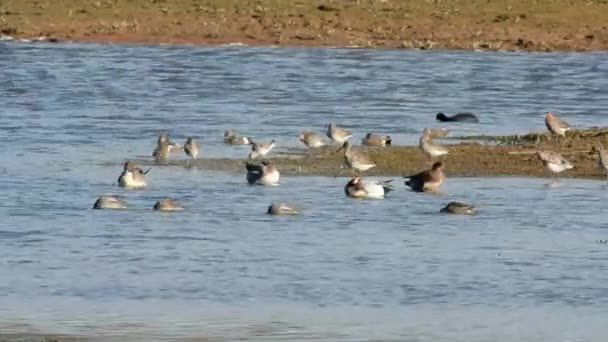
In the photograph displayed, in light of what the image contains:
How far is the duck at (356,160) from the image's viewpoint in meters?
18.7

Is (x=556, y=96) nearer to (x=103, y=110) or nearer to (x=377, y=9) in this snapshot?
(x=103, y=110)

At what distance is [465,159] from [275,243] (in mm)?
5826

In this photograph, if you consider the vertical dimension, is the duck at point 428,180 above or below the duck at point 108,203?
above

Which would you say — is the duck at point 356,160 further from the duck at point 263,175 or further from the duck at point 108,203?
the duck at point 108,203

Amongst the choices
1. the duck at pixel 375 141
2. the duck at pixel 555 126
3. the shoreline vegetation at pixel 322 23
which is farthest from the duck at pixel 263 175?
the shoreline vegetation at pixel 322 23

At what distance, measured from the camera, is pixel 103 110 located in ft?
85.6

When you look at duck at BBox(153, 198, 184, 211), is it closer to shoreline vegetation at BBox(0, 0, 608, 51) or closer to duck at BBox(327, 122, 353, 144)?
duck at BBox(327, 122, 353, 144)

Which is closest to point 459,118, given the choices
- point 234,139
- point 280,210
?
point 234,139

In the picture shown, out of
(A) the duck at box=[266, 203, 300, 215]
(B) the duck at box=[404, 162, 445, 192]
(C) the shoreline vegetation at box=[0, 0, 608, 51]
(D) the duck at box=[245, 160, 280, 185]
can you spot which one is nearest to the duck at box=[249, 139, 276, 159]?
(D) the duck at box=[245, 160, 280, 185]

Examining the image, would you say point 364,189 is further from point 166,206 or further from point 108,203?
point 108,203

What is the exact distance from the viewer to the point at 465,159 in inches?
783

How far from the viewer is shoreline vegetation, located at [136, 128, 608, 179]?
62.6 feet

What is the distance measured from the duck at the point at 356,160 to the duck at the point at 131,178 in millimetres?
2159

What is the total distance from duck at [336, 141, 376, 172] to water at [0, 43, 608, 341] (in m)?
0.32
